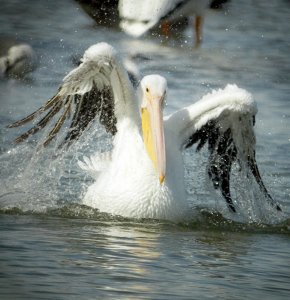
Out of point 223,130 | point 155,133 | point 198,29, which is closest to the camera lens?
point 155,133

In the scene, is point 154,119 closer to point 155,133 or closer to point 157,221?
point 155,133

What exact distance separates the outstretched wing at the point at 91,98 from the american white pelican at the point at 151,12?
13.9 ft

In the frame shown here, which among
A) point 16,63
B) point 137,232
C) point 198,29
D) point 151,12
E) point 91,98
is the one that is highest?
point 198,29

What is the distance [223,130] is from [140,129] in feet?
1.61

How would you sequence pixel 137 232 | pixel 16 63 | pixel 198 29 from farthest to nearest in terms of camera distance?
pixel 198 29 → pixel 16 63 → pixel 137 232

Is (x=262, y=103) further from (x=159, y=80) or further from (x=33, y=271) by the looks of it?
(x=33, y=271)

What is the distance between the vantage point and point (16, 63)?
1058cm

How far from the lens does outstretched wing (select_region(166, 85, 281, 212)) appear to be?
5.75 m

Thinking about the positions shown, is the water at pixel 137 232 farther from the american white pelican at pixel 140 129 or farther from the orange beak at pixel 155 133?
the orange beak at pixel 155 133

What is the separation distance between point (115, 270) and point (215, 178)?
2.17 m

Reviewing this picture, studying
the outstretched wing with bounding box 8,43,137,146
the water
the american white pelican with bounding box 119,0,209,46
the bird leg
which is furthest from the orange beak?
the bird leg

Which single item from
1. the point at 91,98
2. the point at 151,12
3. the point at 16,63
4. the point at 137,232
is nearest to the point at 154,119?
the point at 91,98

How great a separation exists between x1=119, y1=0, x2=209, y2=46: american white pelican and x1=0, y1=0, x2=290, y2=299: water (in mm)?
487

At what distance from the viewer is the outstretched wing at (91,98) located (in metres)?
5.59
